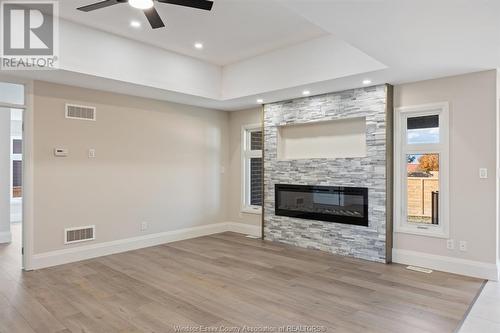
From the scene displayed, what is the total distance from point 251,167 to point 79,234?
3484 mm

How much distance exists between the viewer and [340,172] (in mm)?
5324

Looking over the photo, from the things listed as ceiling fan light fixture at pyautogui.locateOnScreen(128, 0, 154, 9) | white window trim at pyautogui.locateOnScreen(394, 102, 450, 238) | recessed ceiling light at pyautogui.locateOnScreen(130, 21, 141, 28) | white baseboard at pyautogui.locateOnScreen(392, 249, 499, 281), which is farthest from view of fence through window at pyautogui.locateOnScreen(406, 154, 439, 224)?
recessed ceiling light at pyautogui.locateOnScreen(130, 21, 141, 28)

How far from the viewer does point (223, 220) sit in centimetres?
724

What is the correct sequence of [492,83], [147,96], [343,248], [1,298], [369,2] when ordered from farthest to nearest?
[147,96] → [343,248] → [492,83] → [1,298] → [369,2]

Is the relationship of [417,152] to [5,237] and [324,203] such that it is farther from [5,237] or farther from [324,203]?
[5,237]

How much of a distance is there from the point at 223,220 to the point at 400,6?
218 inches

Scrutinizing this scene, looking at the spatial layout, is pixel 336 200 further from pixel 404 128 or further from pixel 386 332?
pixel 386 332

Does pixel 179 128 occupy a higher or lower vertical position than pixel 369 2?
lower

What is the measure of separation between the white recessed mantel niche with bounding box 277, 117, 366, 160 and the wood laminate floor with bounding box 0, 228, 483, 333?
1744 mm

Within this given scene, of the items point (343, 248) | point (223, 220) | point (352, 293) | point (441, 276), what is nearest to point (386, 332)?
point (352, 293)

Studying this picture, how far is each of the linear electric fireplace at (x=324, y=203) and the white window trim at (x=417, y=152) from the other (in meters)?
0.48

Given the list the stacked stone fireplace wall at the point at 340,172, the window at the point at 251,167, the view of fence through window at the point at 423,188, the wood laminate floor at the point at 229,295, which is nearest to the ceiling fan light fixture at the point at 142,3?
the wood laminate floor at the point at 229,295

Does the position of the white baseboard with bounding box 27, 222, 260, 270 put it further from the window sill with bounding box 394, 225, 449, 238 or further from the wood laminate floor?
the window sill with bounding box 394, 225, 449, 238

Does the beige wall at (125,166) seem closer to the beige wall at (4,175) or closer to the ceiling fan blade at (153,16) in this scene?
the beige wall at (4,175)
